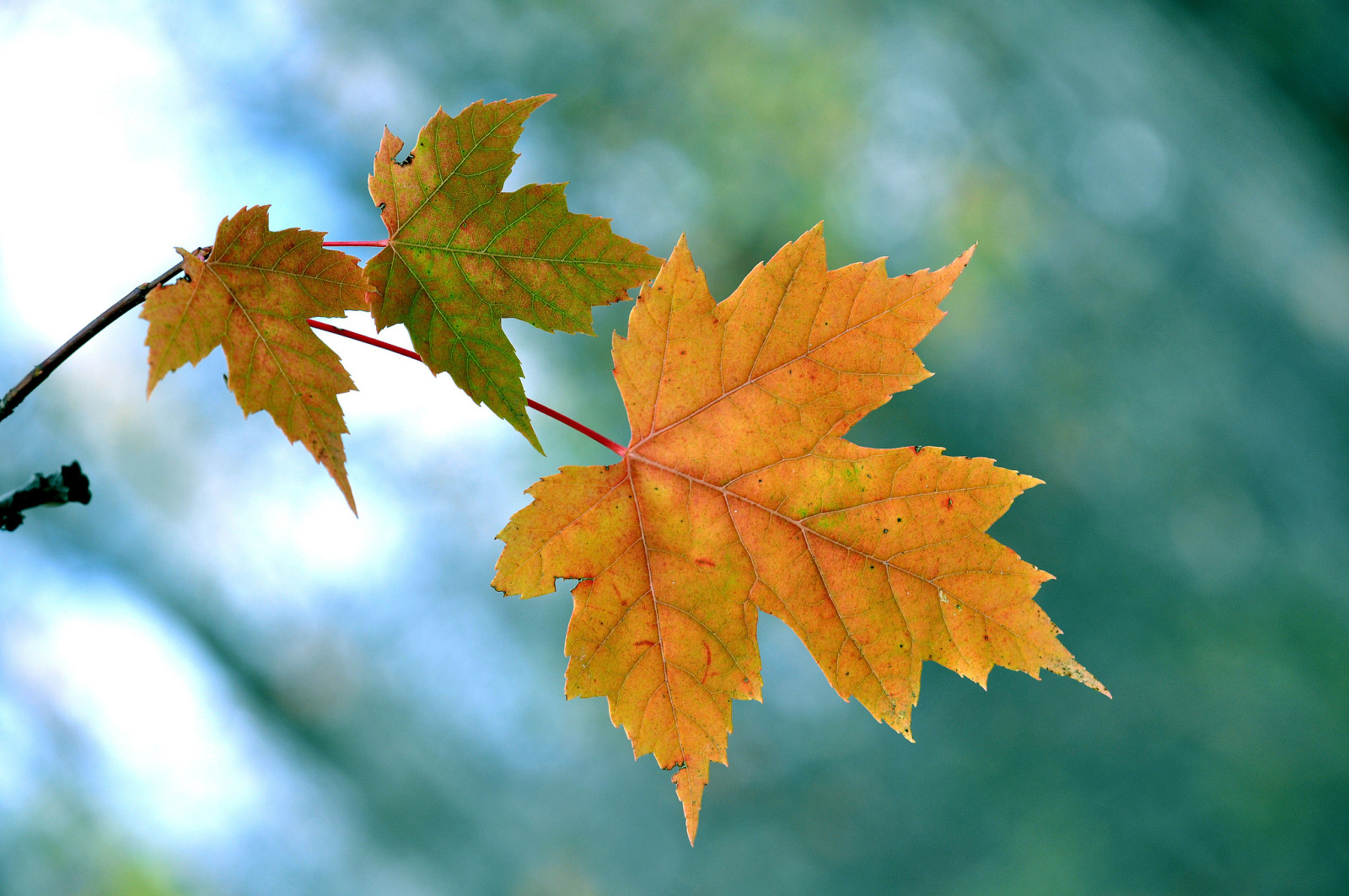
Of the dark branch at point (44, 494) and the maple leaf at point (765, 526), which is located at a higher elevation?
the maple leaf at point (765, 526)

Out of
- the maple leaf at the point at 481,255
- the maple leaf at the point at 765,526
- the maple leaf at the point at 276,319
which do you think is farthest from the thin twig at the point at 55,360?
the maple leaf at the point at 765,526

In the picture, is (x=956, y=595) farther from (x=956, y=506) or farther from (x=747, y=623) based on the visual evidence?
(x=747, y=623)

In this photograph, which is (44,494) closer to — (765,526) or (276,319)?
(276,319)

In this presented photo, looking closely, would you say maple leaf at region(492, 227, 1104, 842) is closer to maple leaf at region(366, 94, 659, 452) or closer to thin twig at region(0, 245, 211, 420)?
maple leaf at region(366, 94, 659, 452)

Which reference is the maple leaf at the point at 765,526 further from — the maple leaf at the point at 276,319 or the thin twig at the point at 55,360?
the thin twig at the point at 55,360

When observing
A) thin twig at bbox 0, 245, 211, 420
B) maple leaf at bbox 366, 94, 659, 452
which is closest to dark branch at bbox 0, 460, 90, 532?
thin twig at bbox 0, 245, 211, 420

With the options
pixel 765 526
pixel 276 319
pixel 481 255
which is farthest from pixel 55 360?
pixel 765 526

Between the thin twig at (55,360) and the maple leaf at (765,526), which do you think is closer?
the thin twig at (55,360)
